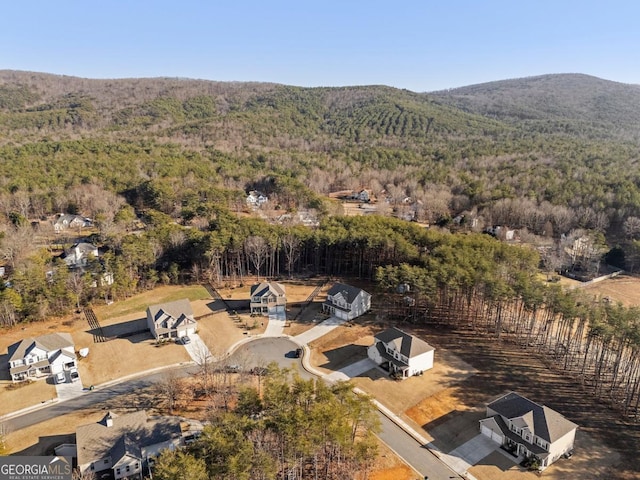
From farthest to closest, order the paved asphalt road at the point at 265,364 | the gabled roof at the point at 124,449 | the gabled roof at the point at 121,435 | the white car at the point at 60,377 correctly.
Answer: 1. the white car at the point at 60,377
2. the paved asphalt road at the point at 265,364
3. the gabled roof at the point at 121,435
4. the gabled roof at the point at 124,449

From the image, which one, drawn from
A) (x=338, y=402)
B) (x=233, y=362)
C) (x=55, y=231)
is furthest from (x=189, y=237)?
(x=338, y=402)

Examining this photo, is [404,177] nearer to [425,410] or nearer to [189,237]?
[189,237]

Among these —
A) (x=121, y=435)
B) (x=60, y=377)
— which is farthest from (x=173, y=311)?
(x=121, y=435)

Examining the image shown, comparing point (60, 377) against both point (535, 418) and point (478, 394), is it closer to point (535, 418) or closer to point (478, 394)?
point (478, 394)

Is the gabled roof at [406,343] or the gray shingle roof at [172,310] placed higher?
the gabled roof at [406,343]

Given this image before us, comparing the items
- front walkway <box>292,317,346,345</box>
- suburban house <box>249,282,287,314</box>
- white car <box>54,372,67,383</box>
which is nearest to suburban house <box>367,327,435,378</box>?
front walkway <box>292,317,346,345</box>

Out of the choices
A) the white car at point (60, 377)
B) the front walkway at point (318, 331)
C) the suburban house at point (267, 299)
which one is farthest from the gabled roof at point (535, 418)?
the white car at point (60, 377)

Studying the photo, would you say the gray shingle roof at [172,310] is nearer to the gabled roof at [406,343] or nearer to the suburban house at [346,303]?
the suburban house at [346,303]

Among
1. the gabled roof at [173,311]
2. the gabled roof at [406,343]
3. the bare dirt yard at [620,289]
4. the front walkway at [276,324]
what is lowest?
the front walkway at [276,324]
